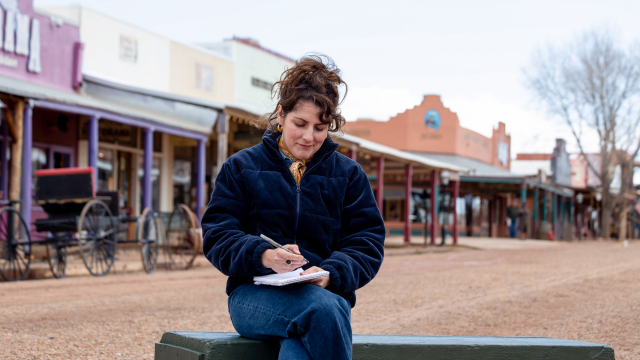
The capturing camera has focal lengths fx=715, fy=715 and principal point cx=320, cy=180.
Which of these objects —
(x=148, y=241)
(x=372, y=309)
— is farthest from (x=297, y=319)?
(x=148, y=241)

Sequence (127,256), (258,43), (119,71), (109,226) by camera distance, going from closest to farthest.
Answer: (109,226) < (127,256) < (119,71) < (258,43)

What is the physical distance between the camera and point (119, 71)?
60.8 feet

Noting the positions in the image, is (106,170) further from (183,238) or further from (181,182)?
(183,238)

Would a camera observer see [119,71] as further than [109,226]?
Yes

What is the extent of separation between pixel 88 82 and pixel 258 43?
15411 mm

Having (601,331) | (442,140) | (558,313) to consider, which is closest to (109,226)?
(558,313)

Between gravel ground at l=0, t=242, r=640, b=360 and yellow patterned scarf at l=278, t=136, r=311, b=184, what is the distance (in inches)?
96.9

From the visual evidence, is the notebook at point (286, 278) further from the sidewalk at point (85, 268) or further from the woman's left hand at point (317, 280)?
the sidewalk at point (85, 268)

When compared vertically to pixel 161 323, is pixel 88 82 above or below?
above

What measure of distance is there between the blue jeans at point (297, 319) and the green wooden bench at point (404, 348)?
8 centimetres

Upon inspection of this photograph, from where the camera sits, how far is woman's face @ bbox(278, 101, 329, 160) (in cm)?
266

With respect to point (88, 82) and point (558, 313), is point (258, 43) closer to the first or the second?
point (88, 82)

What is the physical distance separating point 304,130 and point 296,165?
14 cm

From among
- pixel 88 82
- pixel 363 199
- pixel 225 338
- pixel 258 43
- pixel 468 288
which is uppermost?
pixel 258 43
